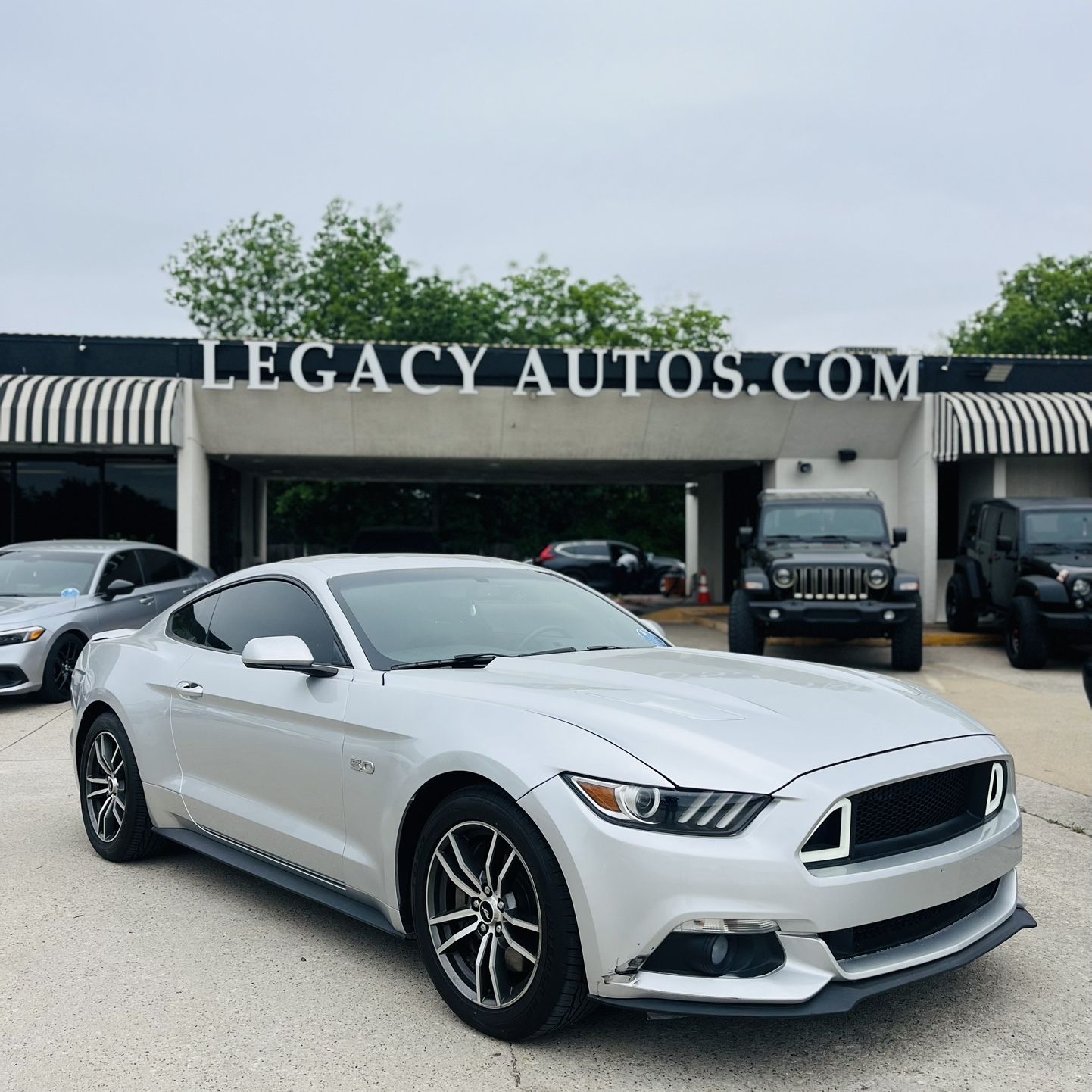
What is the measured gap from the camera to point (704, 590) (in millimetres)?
23359

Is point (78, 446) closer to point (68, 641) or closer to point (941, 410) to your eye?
point (68, 641)

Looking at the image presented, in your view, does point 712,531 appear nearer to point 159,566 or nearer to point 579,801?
point 159,566

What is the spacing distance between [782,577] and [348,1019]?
10.3 metres

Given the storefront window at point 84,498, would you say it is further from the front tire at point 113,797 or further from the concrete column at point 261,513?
the front tire at point 113,797

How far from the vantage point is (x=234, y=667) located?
4.57m

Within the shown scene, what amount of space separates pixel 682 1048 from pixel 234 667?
2323 mm

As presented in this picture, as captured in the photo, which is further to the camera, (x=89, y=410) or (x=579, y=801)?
(x=89, y=410)

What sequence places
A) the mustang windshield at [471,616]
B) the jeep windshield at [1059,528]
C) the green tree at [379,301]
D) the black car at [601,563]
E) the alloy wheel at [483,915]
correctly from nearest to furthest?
the alloy wheel at [483,915]
the mustang windshield at [471,616]
the jeep windshield at [1059,528]
the black car at [601,563]
the green tree at [379,301]

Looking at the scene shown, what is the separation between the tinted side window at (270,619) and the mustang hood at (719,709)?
534 millimetres

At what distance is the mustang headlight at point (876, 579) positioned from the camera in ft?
42.7

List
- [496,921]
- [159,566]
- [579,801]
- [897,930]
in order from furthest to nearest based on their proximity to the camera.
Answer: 1. [159,566]
2. [496,921]
3. [897,930]
4. [579,801]

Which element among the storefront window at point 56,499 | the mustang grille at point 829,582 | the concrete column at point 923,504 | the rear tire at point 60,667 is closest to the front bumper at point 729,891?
the rear tire at point 60,667

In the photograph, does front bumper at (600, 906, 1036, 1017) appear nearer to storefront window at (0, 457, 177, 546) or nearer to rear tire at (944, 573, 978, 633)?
rear tire at (944, 573, 978, 633)

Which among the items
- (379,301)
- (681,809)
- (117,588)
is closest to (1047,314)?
(379,301)
